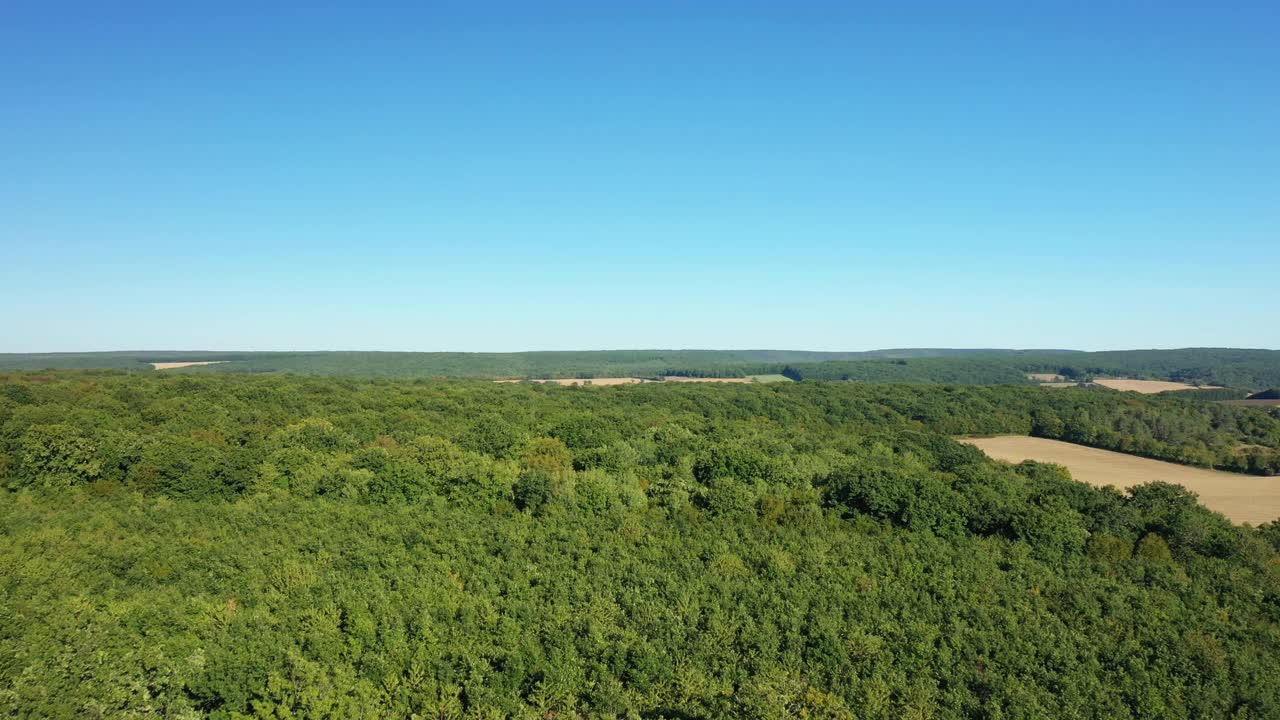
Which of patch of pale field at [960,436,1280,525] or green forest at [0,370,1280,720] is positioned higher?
green forest at [0,370,1280,720]

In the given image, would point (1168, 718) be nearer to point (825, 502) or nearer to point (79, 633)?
point (825, 502)

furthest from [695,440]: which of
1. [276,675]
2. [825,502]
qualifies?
[276,675]

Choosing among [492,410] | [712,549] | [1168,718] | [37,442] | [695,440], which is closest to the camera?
[1168,718]

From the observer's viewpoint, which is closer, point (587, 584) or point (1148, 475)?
point (587, 584)

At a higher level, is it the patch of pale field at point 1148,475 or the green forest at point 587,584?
the green forest at point 587,584

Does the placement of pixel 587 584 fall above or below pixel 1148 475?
above
